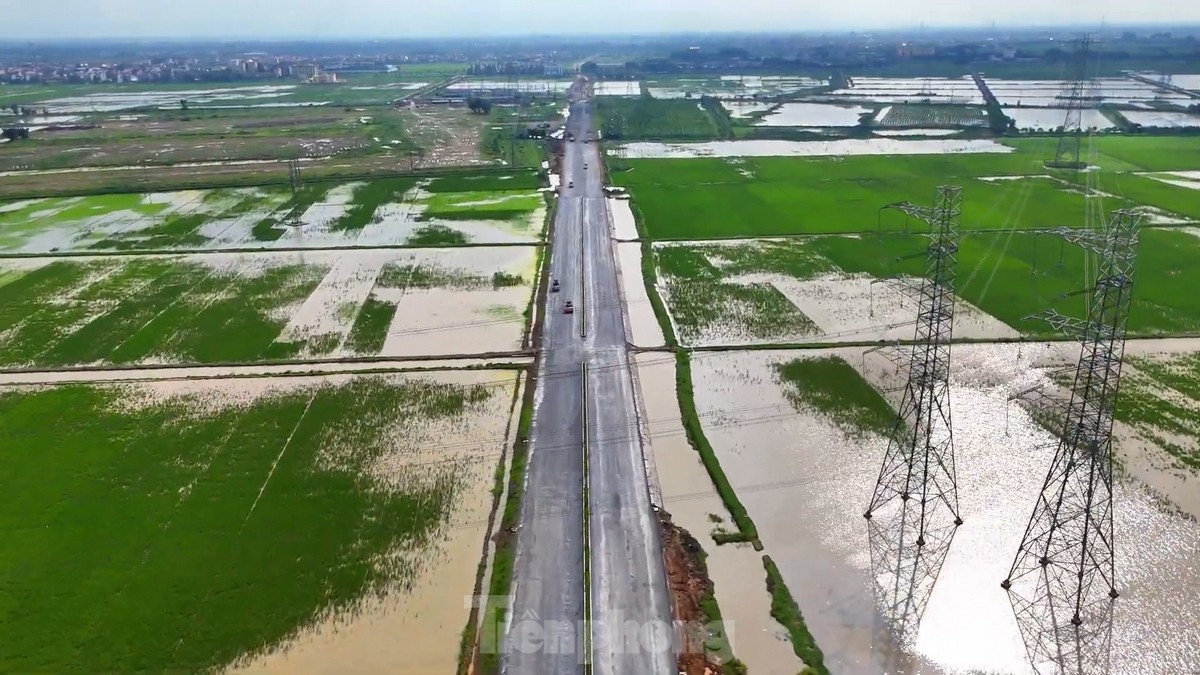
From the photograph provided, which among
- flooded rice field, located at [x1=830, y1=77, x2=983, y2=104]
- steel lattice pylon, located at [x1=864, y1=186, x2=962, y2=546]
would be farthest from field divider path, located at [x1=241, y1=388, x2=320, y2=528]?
flooded rice field, located at [x1=830, y1=77, x2=983, y2=104]

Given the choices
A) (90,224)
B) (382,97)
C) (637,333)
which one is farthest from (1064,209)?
(382,97)

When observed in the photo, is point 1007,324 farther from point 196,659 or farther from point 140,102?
point 140,102

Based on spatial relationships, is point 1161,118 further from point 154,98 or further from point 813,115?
point 154,98

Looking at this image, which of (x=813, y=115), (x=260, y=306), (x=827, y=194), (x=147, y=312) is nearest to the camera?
(x=147, y=312)

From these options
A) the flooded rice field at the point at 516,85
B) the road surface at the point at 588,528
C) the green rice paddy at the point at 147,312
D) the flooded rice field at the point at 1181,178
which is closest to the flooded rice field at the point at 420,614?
the road surface at the point at 588,528

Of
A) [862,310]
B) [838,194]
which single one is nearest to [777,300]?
[862,310]

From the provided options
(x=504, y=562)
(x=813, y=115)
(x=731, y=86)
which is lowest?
(x=504, y=562)
